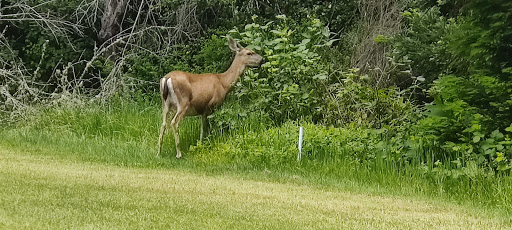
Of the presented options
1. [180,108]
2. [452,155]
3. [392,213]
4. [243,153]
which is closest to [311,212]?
[392,213]

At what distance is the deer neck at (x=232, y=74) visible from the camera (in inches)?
548

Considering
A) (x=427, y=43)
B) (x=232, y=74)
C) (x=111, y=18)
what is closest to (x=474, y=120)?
(x=427, y=43)

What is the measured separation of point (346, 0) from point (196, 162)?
7.70m

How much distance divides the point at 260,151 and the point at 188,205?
4.27 m

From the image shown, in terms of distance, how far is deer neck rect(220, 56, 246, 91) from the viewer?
1392cm

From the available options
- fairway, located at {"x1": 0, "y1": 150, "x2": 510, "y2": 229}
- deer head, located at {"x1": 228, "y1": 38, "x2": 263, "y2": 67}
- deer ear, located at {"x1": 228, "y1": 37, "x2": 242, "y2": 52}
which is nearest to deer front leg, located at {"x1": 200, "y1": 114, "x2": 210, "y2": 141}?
deer head, located at {"x1": 228, "y1": 38, "x2": 263, "y2": 67}

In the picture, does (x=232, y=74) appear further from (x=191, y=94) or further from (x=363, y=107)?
(x=363, y=107)

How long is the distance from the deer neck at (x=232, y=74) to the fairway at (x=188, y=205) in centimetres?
305

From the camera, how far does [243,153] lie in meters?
12.6

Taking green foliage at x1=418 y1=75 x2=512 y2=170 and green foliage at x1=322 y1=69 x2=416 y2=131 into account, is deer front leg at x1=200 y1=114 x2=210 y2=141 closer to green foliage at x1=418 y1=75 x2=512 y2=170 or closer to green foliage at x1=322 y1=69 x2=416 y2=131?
green foliage at x1=322 y1=69 x2=416 y2=131

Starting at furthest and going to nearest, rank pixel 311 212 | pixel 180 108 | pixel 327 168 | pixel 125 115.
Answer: pixel 125 115 → pixel 180 108 → pixel 327 168 → pixel 311 212

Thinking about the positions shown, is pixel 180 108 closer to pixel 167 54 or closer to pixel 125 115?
pixel 125 115

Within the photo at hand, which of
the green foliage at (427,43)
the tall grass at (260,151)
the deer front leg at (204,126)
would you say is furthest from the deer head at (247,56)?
the green foliage at (427,43)

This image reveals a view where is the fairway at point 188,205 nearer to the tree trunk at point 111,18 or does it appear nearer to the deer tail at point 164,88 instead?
the deer tail at point 164,88
